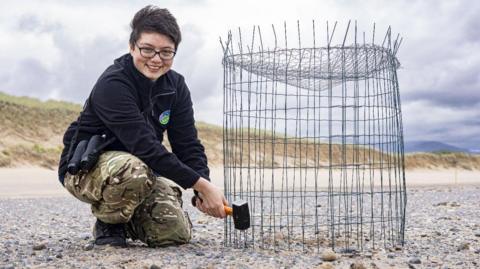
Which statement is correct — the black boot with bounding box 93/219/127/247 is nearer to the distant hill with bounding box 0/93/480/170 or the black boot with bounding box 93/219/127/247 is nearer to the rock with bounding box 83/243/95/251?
the rock with bounding box 83/243/95/251

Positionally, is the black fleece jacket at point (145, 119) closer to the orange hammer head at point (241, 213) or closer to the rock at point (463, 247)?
the orange hammer head at point (241, 213)

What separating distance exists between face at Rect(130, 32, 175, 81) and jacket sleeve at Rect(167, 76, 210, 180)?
48 cm

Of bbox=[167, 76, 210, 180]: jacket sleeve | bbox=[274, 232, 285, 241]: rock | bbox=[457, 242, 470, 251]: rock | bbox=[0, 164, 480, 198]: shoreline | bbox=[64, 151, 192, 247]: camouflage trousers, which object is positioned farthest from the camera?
bbox=[0, 164, 480, 198]: shoreline

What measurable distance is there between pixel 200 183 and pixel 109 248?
889 millimetres

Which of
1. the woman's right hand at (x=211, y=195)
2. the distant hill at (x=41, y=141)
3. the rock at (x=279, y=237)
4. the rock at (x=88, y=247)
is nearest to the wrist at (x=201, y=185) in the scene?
the woman's right hand at (x=211, y=195)

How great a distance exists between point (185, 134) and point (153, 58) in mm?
828

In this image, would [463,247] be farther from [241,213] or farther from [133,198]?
[133,198]

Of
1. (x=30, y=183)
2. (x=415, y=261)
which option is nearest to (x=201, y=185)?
(x=415, y=261)

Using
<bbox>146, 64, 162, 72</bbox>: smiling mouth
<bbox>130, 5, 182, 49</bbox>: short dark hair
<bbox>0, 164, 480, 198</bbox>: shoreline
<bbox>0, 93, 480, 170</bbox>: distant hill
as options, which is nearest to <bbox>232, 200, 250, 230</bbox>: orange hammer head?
<bbox>146, 64, 162, 72</bbox>: smiling mouth

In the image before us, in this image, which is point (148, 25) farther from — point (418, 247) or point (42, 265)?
point (418, 247)

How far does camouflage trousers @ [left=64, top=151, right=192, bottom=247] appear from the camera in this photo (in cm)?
430

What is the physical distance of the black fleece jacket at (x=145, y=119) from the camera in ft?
13.8

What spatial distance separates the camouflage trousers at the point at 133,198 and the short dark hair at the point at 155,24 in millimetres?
823

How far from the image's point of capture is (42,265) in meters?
4.18
